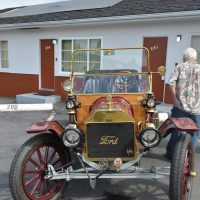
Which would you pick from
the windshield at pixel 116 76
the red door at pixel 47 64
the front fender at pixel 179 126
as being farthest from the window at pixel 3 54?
A: the front fender at pixel 179 126

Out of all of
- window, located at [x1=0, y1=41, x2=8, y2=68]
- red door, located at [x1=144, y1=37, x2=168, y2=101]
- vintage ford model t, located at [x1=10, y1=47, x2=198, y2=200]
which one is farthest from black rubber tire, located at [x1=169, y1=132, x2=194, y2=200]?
window, located at [x1=0, y1=41, x2=8, y2=68]

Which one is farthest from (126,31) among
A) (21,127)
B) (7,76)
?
(7,76)

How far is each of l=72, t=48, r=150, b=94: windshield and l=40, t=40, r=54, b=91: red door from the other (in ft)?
23.2

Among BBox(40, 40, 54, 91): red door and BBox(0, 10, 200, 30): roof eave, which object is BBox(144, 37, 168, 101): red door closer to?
BBox(0, 10, 200, 30): roof eave

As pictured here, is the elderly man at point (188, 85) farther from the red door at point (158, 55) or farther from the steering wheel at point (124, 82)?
the red door at point (158, 55)

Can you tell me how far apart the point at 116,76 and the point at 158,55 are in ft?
16.6

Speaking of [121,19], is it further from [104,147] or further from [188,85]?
[104,147]

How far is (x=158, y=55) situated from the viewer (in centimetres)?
871

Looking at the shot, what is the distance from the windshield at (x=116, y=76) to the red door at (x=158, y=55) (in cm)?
424

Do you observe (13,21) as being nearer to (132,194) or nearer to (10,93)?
(10,93)

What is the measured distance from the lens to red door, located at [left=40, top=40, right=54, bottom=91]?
11297 mm

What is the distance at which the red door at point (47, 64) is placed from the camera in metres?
11.3

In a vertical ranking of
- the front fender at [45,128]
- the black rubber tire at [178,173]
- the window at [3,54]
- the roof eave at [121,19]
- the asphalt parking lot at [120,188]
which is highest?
the roof eave at [121,19]

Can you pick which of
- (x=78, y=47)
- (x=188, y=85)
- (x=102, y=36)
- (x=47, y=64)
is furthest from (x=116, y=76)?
(x=47, y=64)
